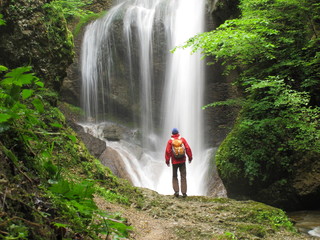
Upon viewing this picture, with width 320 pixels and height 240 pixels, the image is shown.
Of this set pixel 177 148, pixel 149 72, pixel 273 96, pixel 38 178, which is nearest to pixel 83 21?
pixel 149 72

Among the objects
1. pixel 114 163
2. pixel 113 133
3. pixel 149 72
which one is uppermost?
pixel 149 72

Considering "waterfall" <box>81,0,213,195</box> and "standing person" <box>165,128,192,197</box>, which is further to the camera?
"waterfall" <box>81,0,213,195</box>

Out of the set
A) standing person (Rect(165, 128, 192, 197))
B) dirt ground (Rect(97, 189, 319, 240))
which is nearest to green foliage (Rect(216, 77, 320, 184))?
standing person (Rect(165, 128, 192, 197))

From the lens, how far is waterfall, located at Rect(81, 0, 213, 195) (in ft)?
45.3

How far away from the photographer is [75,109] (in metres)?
14.7

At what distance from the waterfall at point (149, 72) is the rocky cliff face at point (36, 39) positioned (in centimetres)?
714

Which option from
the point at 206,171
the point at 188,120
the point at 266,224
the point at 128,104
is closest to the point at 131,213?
the point at 266,224

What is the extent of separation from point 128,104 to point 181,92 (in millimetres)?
3134

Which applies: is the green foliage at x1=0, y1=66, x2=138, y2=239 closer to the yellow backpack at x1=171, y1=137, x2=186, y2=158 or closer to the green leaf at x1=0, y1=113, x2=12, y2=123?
the green leaf at x1=0, y1=113, x2=12, y2=123

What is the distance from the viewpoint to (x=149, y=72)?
48.6 ft

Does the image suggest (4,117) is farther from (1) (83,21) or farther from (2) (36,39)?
(1) (83,21)

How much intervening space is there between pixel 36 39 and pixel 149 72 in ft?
28.2

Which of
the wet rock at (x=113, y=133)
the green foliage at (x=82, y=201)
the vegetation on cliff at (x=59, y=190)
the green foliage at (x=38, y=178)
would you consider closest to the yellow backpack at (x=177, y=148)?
the vegetation on cliff at (x=59, y=190)

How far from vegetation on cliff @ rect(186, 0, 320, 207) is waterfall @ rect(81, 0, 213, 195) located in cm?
586
